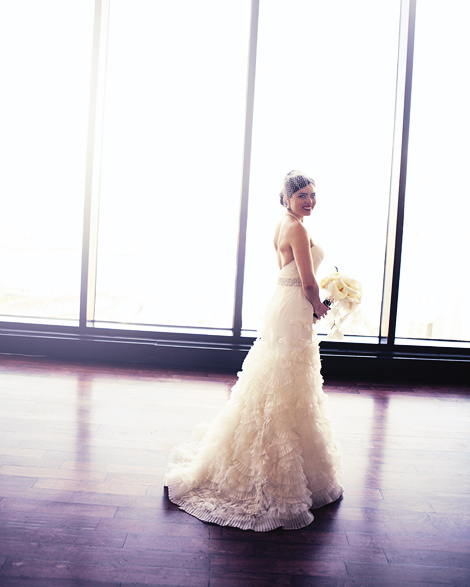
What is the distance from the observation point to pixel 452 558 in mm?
2111

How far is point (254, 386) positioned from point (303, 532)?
65 cm

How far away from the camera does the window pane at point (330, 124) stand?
462cm

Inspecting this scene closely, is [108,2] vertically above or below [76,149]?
above

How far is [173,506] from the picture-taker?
7.88 ft

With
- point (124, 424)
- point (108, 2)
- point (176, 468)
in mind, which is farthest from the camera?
point (108, 2)

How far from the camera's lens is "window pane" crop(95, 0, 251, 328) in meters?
4.67

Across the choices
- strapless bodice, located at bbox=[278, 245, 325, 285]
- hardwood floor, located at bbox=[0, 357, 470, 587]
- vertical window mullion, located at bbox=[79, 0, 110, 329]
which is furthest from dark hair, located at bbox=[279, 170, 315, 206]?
vertical window mullion, located at bbox=[79, 0, 110, 329]

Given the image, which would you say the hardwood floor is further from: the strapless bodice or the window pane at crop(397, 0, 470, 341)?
the window pane at crop(397, 0, 470, 341)

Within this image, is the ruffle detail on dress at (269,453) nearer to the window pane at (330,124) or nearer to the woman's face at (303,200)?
the woman's face at (303,200)

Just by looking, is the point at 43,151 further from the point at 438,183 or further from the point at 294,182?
the point at 438,183

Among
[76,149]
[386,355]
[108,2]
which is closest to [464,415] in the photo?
[386,355]

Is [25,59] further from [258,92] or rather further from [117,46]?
[258,92]

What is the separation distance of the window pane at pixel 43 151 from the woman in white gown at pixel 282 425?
2888 mm

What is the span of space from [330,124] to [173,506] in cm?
354
